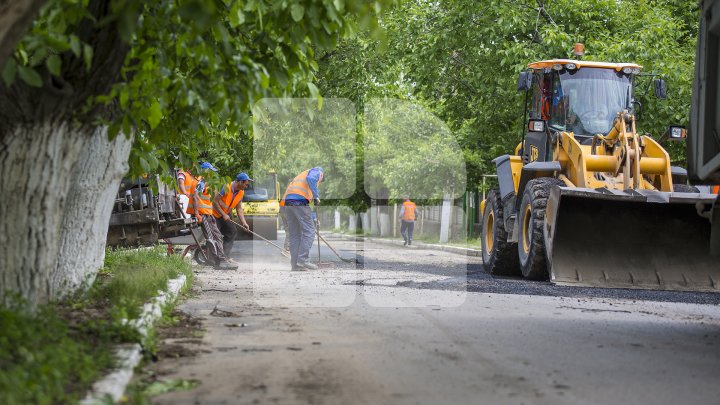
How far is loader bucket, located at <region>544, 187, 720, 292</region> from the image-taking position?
37.2 feet

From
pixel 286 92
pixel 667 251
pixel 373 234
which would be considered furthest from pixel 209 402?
pixel 373 234

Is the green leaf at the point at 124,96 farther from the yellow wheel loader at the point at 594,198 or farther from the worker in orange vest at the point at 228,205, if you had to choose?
the worker in orange vest at the point at 228,205

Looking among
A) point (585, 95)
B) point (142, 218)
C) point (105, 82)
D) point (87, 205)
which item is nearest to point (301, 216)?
point (142, 218)

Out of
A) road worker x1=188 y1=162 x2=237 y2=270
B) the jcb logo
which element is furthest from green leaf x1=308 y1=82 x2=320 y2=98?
road worker x1=188 y1=162 x2=237 y2=270

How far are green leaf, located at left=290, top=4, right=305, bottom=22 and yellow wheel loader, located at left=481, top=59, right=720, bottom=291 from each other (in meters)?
4.41

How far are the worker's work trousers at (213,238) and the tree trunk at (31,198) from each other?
9.27 m

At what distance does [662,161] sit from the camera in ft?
42.4

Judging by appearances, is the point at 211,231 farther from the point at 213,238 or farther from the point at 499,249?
the point at 499,249

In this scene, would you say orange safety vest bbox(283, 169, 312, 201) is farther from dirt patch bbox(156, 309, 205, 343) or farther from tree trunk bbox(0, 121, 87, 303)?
tree trunk bbox(0, 121, 87, 303)

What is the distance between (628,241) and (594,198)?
686 millimetres

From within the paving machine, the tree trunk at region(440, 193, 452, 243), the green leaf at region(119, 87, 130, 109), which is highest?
the green leaf at region(119, 87, 130, 109)

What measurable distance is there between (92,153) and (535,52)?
497 inches

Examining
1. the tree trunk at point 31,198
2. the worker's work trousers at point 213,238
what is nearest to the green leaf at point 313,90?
the tree trunk at point 31,198

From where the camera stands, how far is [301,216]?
15898 mm
